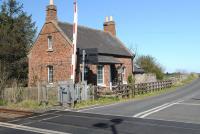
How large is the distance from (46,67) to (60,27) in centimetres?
417

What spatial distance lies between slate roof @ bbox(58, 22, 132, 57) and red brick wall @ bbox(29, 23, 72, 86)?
94 cm

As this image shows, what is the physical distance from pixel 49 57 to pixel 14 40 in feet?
42.0

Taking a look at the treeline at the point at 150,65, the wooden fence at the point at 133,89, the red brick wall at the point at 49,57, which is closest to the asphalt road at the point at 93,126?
the wooden fence at the point at 133,89

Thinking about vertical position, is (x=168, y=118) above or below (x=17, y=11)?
below

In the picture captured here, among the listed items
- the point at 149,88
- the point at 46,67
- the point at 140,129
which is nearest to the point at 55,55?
the point at 46,67

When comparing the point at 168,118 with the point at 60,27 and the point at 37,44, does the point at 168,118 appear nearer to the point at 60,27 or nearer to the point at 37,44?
the point at 60,27

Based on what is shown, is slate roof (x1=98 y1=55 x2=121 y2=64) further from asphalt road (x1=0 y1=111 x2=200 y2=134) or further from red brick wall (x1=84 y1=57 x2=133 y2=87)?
asphalt road (x1=0 y1=111 x2=200 y2=134)

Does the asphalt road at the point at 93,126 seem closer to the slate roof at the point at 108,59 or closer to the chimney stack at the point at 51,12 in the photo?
the slate roof at the point at 108,59

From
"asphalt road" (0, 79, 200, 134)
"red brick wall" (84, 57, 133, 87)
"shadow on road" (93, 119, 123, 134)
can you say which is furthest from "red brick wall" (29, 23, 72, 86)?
"shadow on road" (93, 119, 123, 134)

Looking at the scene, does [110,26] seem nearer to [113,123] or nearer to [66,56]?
[66,56]

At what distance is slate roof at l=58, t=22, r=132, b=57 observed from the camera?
101 feet

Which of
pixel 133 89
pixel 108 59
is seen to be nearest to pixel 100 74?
pixel 108 59

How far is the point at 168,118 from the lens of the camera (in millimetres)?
14469

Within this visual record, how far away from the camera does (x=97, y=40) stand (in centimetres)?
3384
